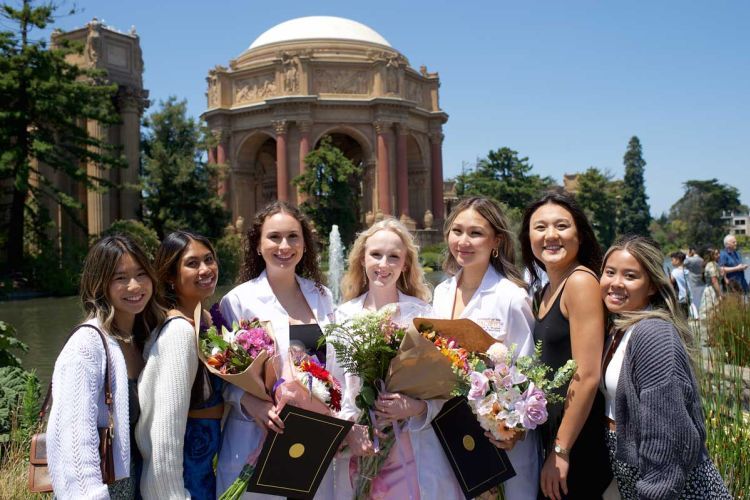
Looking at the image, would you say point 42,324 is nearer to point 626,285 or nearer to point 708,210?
point 626,285

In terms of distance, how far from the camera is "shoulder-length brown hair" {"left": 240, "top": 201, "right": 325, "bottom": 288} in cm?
411

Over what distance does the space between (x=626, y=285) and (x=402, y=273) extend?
1.38 metres

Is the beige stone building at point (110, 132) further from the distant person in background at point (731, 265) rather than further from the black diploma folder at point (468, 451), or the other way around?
the black diploma folder at point (468, 451)

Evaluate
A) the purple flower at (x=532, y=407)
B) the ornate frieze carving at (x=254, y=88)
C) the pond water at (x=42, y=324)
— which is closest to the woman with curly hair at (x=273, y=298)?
the purple flower at (x=532, y=407)

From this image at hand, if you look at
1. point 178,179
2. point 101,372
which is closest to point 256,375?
point 101,372

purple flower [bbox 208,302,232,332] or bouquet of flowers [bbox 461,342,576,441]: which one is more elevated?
purple flower [bbox 208,302,232,332]

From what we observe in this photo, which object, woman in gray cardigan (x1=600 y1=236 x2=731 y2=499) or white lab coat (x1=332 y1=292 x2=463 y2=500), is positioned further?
white lab coat (x1=332 y1=292 x2=463 y2=500)

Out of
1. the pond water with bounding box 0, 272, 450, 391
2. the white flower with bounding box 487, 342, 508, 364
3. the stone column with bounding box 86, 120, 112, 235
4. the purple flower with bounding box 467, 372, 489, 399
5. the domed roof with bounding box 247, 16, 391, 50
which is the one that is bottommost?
the pond water with bounding box 0, 272, 450, 391

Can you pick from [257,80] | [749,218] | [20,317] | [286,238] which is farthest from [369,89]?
[749,218]

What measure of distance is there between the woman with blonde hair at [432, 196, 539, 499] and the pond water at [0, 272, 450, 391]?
5.62 m

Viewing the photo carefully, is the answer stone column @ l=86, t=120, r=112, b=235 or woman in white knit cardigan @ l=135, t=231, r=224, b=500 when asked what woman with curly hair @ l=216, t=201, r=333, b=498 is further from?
stone column @ l=86, t=120, r=112, b=235

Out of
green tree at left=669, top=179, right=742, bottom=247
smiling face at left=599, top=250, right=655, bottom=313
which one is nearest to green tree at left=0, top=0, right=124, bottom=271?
smiling face at left=599, top=250, right=655, bottom=313

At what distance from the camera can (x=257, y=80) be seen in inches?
1767

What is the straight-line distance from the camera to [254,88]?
148ft
